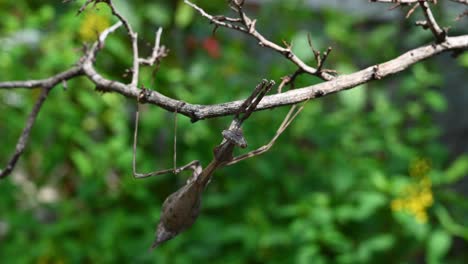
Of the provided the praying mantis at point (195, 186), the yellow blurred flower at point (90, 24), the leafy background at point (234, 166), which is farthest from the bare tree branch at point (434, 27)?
the yellow blurred flower at point (90, 24)

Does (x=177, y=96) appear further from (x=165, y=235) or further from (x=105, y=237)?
(x=165, y=235)

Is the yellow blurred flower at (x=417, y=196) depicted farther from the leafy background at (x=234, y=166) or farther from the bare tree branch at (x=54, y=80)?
the bare tree branch at (x=54, y=80)

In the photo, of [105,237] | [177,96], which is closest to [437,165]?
[177,96]

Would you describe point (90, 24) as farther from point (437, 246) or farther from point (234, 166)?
point (437, 246)

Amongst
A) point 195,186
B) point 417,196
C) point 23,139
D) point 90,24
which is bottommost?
point 195,186

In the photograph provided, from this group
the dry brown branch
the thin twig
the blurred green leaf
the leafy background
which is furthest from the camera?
the leafy background

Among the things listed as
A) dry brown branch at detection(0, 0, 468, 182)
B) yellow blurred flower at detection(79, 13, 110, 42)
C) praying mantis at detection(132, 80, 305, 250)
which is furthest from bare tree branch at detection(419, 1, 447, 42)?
yellow blurred flower at detection(79, 13, 110, 42)

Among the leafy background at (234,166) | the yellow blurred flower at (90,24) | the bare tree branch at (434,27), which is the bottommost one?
the bare tree branch at (434,27)

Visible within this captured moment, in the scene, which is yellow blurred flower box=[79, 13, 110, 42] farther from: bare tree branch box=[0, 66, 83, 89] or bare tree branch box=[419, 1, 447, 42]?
bare tree branch box=[419, 1, 447, 42]

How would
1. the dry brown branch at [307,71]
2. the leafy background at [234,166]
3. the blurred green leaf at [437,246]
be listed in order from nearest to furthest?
the dry brown branch at [307,71], the blurred green leaf at [437,246], the leafy background at [234,166]

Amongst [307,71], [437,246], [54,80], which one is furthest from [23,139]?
[437,246]
